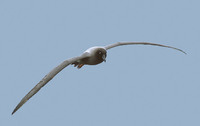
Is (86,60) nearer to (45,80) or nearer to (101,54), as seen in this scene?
(101,54)

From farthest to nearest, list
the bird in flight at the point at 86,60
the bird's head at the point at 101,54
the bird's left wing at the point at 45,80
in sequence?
the bird's head at the point at 101,54 < the bird in flight at the point at 86,60 < the bird's left wing at the point at 45,80

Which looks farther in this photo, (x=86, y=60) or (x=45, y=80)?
(x=86, y=60)

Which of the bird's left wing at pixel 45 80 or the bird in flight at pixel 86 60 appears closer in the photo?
the bird's left wing at pixel 45 80

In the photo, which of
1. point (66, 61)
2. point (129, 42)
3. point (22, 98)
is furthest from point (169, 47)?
point (22, 98)

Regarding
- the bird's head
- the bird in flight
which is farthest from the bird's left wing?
the bird's head

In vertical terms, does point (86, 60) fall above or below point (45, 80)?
above

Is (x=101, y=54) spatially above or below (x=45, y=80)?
above

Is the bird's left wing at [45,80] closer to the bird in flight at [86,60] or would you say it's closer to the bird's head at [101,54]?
the bird in flight at [86,60]

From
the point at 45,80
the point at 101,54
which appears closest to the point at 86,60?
the point at 101,54

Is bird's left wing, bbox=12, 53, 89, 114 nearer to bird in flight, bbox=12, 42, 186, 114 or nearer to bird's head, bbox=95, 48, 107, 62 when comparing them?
bird in flight, bbox=12, 42, 186, 114

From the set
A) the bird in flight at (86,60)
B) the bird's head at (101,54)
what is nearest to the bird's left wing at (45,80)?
the bird in flight at (86,60)

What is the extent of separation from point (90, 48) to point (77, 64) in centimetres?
37

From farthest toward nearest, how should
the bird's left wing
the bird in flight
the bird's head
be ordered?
the bird's head → the bird in flight → the bird's left wing

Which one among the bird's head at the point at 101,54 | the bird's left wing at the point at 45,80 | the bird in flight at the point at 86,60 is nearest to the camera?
the bird's left wing at the point at 45,80
